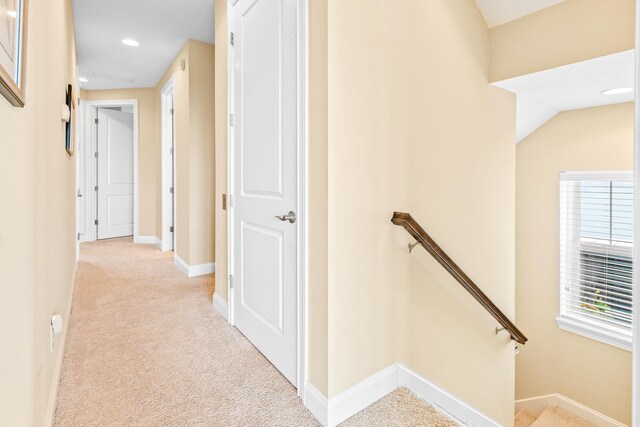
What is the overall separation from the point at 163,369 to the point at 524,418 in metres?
3.76

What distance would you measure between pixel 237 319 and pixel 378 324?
1122 mm

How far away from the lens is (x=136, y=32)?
3.66m

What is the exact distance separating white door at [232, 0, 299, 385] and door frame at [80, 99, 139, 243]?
4.10 m

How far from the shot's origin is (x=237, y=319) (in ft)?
8.10

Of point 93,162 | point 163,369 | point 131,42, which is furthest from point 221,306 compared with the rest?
point 93,162

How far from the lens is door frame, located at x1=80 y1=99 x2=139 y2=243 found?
5734 millimetres

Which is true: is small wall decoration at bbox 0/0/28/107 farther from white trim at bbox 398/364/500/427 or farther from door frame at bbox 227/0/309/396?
white trim at bbox 398/364/500/427

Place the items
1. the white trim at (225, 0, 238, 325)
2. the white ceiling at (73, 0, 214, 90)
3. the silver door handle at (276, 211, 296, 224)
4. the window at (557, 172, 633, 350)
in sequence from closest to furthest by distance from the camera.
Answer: the silver door handle at (276, 211, 296, 224) → the white trim at (225, 0, 238, 325) → the white ceiling at (73, 0, 214, 90) → the window at (557, 172, 633, 350)

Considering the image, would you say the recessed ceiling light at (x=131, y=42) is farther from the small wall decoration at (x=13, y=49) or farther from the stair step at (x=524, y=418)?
the stair step at (x=524, y=418)

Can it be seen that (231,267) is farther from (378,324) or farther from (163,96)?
(163,96)

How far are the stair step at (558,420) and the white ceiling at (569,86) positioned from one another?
2807 millimetres

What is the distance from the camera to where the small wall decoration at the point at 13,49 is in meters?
0.75

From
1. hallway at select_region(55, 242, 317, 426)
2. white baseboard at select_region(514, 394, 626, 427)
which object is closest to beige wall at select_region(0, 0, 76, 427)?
hallway at select_region(55, 242, 317, 426)

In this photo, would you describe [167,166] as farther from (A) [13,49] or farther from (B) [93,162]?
(A) [13,49]
